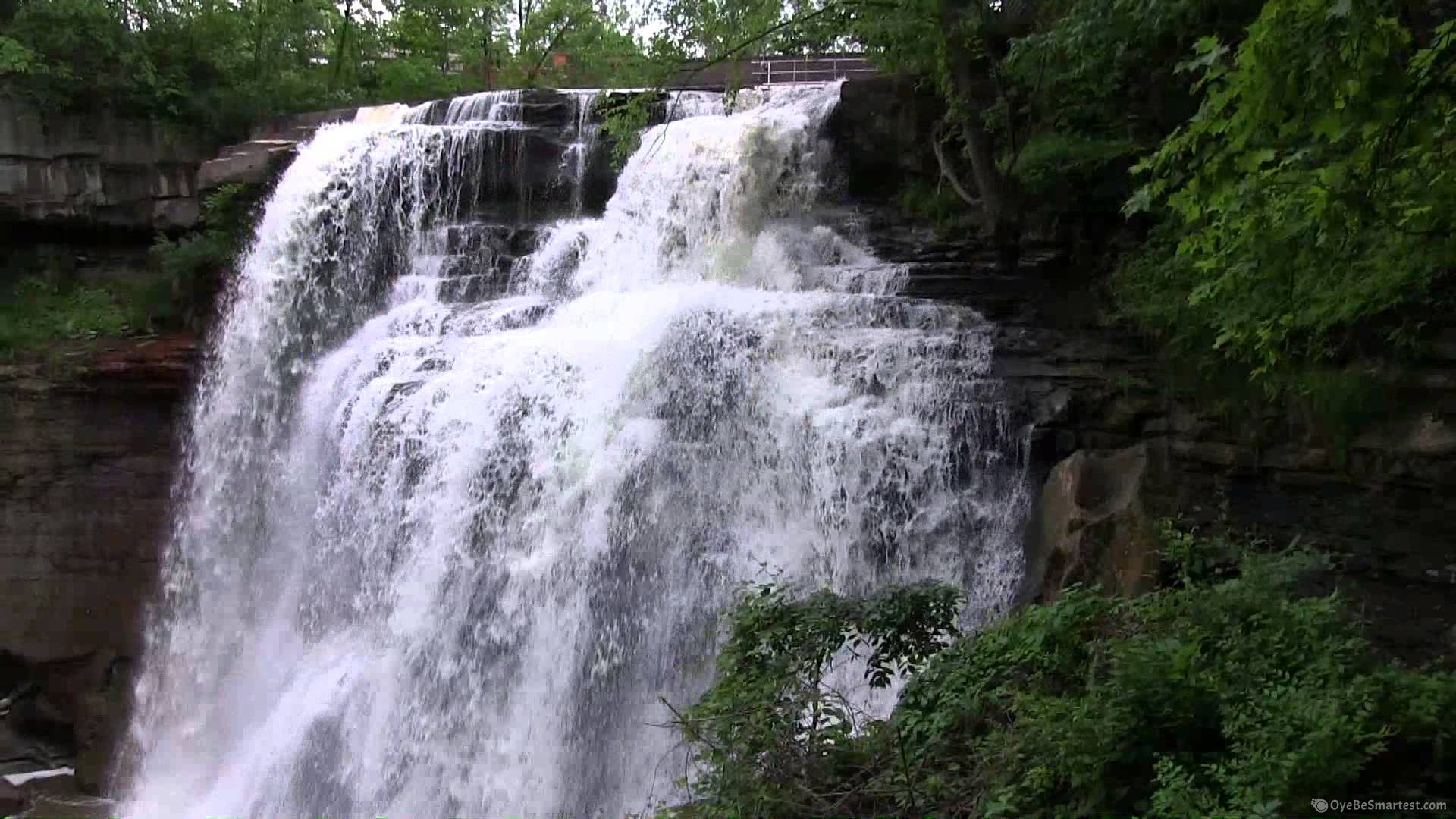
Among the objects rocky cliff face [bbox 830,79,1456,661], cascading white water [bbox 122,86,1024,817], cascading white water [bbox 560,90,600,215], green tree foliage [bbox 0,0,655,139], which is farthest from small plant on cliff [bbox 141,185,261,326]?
rocky cliff face [bbox 830,79,1456,661]

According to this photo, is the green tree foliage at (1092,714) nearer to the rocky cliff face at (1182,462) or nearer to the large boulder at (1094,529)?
the rocky cliff face at (1182,462)

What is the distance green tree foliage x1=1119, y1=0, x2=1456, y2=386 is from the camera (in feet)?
15.2

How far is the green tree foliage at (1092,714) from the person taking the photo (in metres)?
4.38

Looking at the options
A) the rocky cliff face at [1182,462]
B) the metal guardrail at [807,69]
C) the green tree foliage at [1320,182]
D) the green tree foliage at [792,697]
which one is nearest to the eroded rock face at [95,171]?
the metal guardrail at [807,69]

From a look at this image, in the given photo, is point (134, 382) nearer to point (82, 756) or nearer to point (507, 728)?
point (82, 756)

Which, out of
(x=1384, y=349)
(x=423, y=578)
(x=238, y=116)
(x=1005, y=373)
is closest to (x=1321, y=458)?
(x=1384, y=349)

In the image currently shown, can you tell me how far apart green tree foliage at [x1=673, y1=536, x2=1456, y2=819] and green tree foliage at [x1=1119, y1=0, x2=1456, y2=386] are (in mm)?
1556

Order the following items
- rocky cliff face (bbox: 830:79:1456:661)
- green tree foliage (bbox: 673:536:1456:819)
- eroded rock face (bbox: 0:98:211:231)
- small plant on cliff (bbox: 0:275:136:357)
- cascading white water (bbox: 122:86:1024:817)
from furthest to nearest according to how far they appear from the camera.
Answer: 1. eroded rock face (bbox: 0:98:211:231)
2. small plant on cliff (bbox: 0:275:136:357)
3. cascading white water (bbox: 122:86:1024:817)
4. rocky cliff face (bbox: 830:79:1456:661)
5. green tree foliage (bbox: 673:536:1456:819)

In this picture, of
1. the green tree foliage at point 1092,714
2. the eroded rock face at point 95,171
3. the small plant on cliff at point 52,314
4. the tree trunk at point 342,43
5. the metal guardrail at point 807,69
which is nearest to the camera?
the green tree foliage at point 1092,714

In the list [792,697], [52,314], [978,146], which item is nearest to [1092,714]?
[792,697]

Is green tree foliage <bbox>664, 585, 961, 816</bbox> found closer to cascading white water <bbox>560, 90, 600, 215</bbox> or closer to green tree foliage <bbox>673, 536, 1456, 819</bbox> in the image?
green tree foliage <bbox>673, 536, 1456, 819</bbox>

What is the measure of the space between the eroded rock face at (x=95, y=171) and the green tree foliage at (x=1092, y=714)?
13859 mm

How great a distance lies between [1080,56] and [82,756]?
13247 mm

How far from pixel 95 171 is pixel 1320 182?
1634 centimetres
